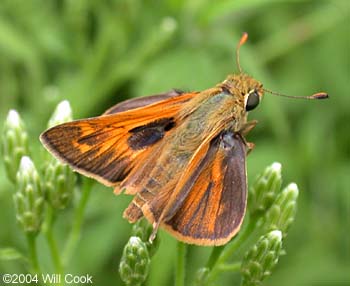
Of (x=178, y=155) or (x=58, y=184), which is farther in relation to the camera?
(x=58, y=184)

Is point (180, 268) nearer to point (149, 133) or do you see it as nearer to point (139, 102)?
point (149, 133)

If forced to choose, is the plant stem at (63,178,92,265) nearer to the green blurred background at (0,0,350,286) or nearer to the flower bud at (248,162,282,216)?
the green blurred background at (0,0,350,286)

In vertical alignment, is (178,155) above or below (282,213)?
above

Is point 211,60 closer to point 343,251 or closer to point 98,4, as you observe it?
point 98,4

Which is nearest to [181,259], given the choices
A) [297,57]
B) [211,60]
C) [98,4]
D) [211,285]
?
[211,285]

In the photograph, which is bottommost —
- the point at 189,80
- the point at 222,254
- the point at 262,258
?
the point at 262,258

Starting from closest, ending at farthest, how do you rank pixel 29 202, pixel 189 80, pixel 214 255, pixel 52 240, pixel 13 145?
pixel 214 255
pixel 29 202
pixel 52 240
pixel 13 145
pixel 189 80

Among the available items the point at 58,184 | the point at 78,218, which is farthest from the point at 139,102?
the point at 78,218
